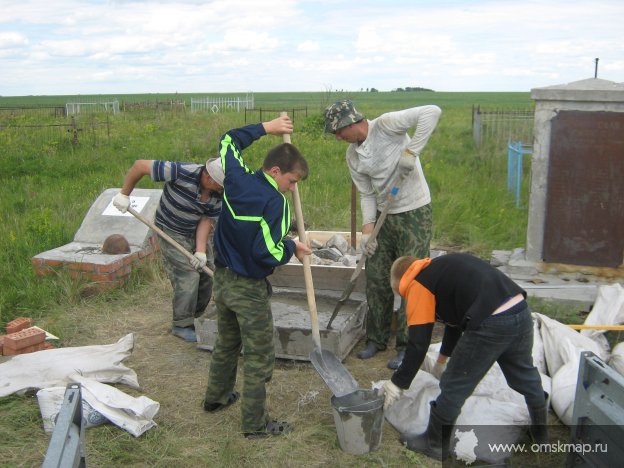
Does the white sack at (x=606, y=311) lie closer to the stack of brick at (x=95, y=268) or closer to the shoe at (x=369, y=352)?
the shoe at (x=369, y=352)

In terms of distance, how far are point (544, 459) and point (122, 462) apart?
2240 mm

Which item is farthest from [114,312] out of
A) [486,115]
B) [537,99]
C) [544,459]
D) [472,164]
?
[486,115]

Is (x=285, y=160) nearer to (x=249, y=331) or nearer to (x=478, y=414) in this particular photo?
(x=249, y=331)

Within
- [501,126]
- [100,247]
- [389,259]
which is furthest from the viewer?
[501,126]

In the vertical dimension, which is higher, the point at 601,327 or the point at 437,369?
the point at 601,327

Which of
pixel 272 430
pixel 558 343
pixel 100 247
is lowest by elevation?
pixel 272 430

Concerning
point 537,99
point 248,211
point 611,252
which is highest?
point 537,99

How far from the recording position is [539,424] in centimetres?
323

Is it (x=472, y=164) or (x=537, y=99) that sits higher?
(x=537, y=99)

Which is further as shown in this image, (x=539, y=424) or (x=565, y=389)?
(x=565, y=389)

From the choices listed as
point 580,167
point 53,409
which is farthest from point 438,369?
point 580,167

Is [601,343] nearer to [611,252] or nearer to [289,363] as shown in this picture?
[611,252]

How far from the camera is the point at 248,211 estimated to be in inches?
123

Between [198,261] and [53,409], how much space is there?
1.44 m
